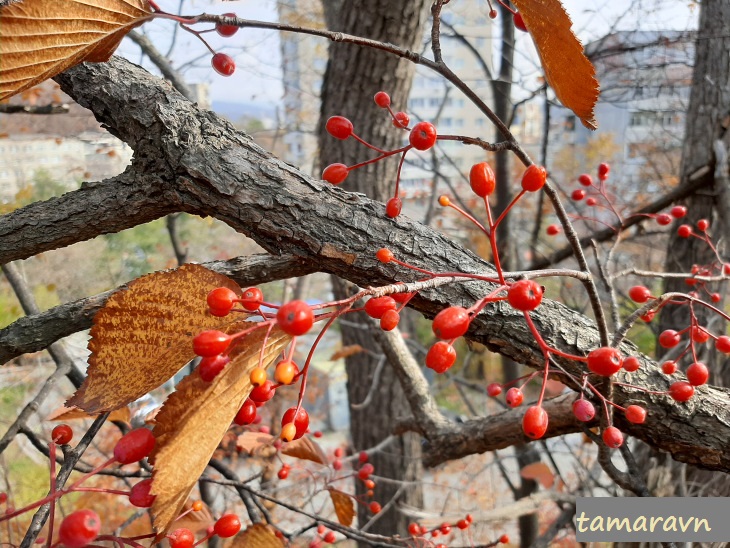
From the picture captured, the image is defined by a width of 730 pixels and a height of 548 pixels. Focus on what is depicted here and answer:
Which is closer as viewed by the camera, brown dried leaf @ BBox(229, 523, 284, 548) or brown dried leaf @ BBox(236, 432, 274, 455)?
brown dried leaf @ BBox(229, 523, 284, 548)

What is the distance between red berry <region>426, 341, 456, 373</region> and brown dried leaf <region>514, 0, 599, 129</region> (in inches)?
7.8

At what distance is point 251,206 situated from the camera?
496 mm

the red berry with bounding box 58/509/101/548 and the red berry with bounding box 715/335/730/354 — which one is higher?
the red berry with bounding box 715/335/730/354

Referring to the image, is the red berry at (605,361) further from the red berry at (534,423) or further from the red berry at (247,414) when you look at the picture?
the red berry at (247,414)

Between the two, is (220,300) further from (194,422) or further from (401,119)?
(401,119)

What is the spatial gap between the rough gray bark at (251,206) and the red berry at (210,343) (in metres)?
0.22

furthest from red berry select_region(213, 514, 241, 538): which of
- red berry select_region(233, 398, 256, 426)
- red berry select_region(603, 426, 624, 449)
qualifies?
red berry select_region(603, 426, 624, 449)

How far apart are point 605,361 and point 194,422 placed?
0.26 meters

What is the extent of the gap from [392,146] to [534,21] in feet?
4.20

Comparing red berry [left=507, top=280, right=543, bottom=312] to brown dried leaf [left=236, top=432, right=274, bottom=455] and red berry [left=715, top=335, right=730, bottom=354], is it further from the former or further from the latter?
brown dried leaf [left=236, top=432, right=274, bottom=455]

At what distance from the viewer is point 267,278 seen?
1.95 feet

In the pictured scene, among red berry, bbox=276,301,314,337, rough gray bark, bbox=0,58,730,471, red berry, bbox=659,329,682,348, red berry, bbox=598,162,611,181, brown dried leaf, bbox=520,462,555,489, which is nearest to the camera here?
red berry, bbox=276,301,314,337

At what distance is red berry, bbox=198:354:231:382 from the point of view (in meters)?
0.30

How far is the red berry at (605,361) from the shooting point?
0.35m
